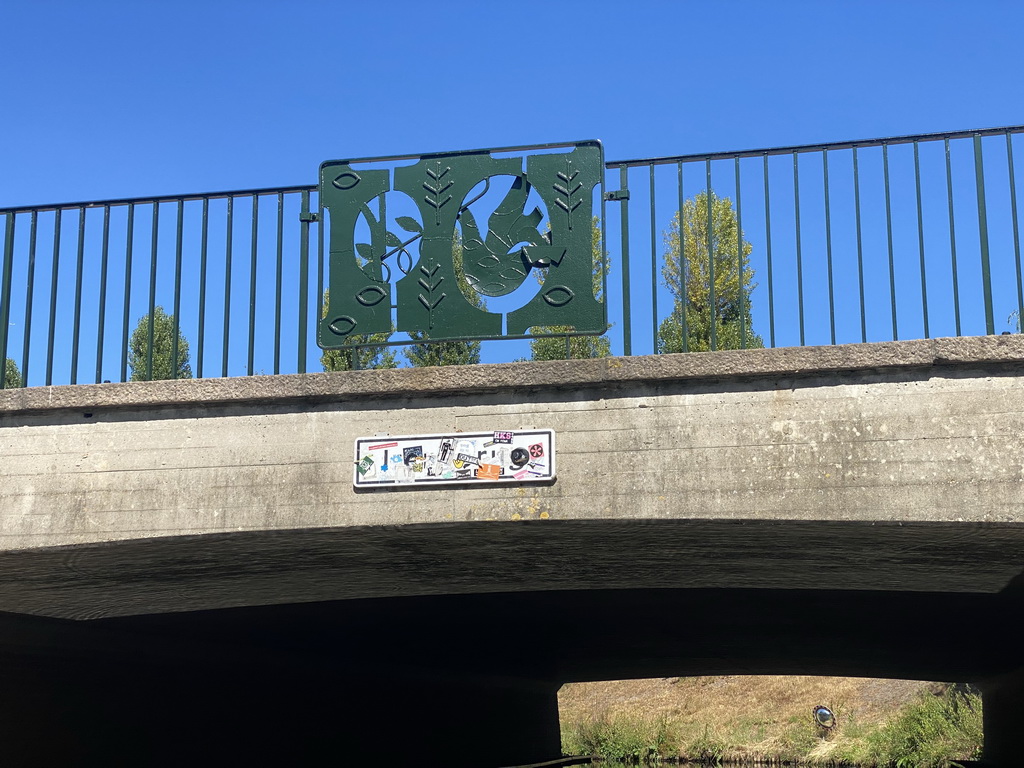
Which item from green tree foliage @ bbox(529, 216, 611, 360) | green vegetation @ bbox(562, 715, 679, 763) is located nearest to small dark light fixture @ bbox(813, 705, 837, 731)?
green vegetation @ bbox(562, 715, 679, 763)

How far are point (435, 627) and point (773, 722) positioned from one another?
21332 mm

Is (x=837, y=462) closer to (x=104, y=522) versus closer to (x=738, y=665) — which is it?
(x=104, y=522)

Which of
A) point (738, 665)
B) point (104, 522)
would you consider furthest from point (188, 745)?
point (738, 665)

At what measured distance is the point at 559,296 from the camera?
7.65 m

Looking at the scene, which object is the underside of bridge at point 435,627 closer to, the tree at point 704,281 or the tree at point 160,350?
the tree at point 704,281

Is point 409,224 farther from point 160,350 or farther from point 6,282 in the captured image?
point 160,350

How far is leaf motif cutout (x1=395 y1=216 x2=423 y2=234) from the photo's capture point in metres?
7.88

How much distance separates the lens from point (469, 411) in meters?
7.33

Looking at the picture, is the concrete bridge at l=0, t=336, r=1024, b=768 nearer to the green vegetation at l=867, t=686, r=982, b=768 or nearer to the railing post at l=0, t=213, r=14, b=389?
the railing post at l=0, t=213, r=14, b=389

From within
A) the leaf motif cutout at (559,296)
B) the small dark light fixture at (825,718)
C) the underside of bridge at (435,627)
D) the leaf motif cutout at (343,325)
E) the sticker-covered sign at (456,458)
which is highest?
the leaf motif cutout at (559,296)

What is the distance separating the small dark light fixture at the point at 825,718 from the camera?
29.8 m

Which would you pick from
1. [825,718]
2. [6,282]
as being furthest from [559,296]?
[825,718]

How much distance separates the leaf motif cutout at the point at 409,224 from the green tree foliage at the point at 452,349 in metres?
0.27

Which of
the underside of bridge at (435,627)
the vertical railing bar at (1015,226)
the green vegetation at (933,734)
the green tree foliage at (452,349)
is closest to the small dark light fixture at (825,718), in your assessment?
the green vegetation at (933,734)
